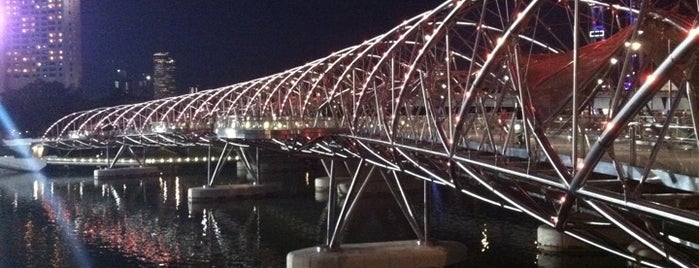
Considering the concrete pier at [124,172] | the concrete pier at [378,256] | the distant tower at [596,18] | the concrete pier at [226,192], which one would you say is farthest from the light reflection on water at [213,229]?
the concrete pier at [124,172]

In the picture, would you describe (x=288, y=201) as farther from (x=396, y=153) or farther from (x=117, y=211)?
(x=396, y=153)

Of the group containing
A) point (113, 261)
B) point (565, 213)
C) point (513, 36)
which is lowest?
point (113, 261)

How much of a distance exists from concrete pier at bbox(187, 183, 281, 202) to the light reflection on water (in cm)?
208

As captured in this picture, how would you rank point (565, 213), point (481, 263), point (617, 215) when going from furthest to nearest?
point (481, 263), point (565, 213), point (617, 215)

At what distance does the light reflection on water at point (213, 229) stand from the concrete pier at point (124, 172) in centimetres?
2656

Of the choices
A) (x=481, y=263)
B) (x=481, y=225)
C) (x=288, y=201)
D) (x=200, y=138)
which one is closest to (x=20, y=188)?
(x=200, y=138)

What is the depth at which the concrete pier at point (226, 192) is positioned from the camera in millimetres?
87062

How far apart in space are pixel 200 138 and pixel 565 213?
94292 mm

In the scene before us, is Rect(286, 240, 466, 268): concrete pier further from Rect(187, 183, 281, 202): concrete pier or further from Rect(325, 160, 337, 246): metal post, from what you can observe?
Rect(187, 183, 281, 202): concrete pier

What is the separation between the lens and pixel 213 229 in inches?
2557

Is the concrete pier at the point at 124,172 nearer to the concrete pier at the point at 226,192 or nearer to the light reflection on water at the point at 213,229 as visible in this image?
the light reflection on water at the point at 213,229

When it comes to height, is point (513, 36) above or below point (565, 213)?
above

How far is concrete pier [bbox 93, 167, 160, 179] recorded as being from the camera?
123 meters

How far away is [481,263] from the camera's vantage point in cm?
4638
